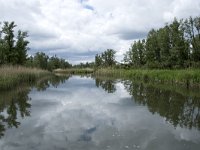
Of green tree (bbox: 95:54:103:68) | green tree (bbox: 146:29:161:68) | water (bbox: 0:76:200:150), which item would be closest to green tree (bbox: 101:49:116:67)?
green tree (bbox: 95:54:103:68)

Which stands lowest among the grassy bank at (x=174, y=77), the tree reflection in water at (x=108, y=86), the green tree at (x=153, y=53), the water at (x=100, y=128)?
the tree reflection in water at (x=108, y=86)

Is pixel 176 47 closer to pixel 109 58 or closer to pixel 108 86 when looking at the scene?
pixel 108 86

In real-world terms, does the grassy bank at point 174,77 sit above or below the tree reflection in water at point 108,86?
above

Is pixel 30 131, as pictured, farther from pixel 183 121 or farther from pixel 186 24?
pixel 186 24

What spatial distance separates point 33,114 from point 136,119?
4256mm

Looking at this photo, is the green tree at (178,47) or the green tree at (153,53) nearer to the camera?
the green tree at (178,47)

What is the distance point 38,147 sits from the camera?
7145 millimetres

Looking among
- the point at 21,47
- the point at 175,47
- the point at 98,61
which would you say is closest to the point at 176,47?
the point at 175,47

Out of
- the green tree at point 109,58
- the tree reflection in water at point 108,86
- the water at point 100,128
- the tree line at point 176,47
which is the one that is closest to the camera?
the water at point 100,128

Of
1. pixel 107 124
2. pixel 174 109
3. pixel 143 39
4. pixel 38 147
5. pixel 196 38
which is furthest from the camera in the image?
pixel 143 39

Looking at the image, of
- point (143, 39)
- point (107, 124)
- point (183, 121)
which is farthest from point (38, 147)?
point (143, 39)

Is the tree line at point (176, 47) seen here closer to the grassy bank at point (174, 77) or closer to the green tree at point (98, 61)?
the grassy bank at point (174, 77)

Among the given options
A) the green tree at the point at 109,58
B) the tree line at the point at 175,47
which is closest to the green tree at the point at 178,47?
the tree line at the point at 175,47

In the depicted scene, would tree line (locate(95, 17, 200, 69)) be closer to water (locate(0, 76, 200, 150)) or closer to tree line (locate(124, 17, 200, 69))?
tree line (locate(124, 17, 200, 69))
